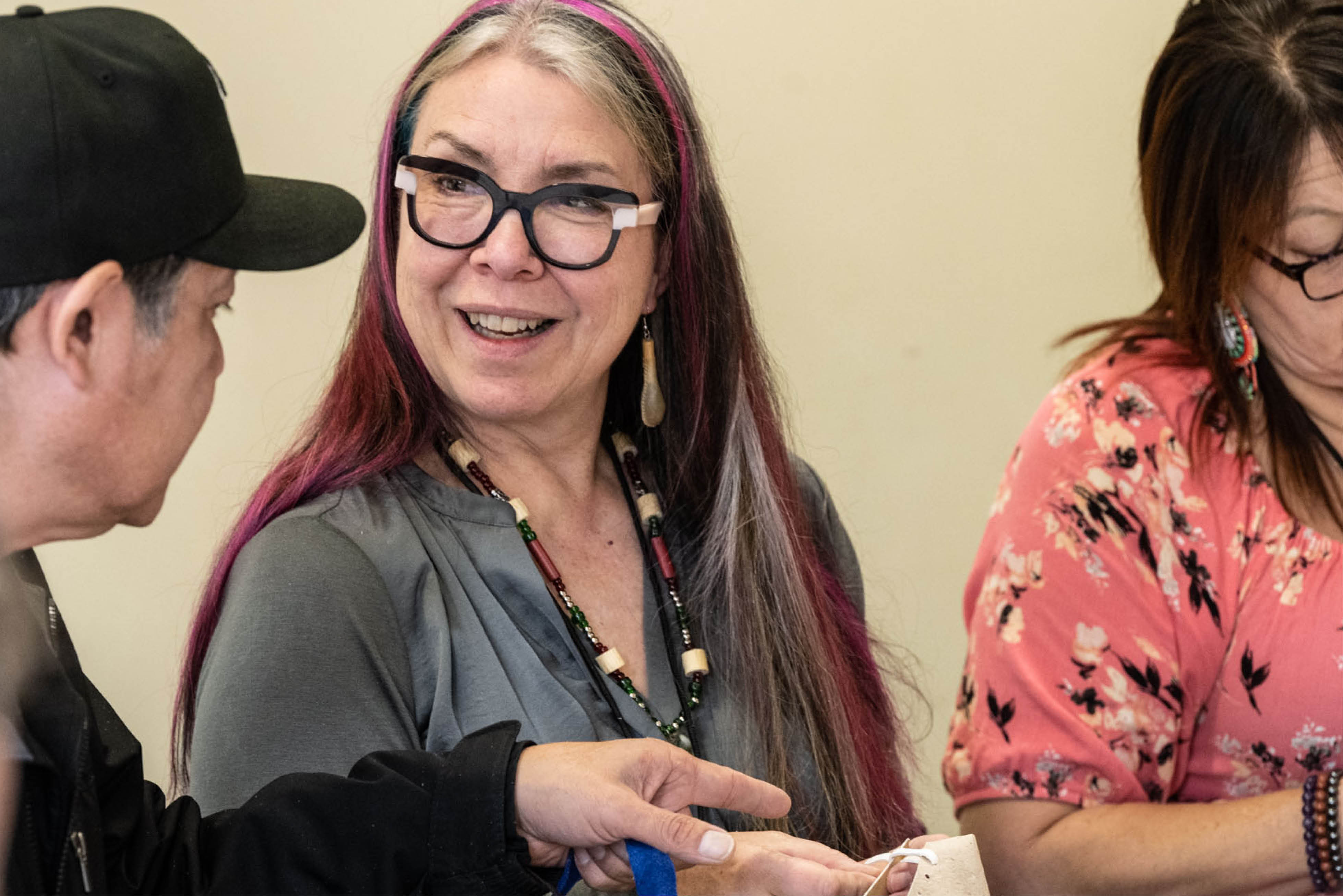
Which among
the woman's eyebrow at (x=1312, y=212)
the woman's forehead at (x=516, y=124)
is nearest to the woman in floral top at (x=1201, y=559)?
the woman's eyebrow at (x=1312, y=212)

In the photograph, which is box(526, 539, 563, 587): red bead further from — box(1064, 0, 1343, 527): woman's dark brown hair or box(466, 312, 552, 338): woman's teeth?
box(1064, 0, 1343, 527): woman's dark brown hair

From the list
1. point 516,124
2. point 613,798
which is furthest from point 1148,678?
point 516,124

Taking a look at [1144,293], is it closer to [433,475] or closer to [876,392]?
[876,392]

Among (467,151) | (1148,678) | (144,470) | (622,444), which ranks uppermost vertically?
(467,151)

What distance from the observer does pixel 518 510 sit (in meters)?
1.56

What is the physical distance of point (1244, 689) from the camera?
1674 mm

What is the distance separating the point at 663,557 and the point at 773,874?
0.48 m

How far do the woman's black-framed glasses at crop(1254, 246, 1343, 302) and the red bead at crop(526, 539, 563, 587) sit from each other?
3.17ft

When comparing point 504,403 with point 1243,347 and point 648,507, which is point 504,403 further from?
point 1243,347

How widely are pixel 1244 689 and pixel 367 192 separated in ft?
5.58

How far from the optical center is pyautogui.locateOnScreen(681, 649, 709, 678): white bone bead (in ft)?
5.13

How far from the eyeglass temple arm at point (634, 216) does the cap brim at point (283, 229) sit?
0.46 metres

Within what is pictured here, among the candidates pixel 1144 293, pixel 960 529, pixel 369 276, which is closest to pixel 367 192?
pixel 369 276

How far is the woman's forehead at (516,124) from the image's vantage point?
1487 millimetres
